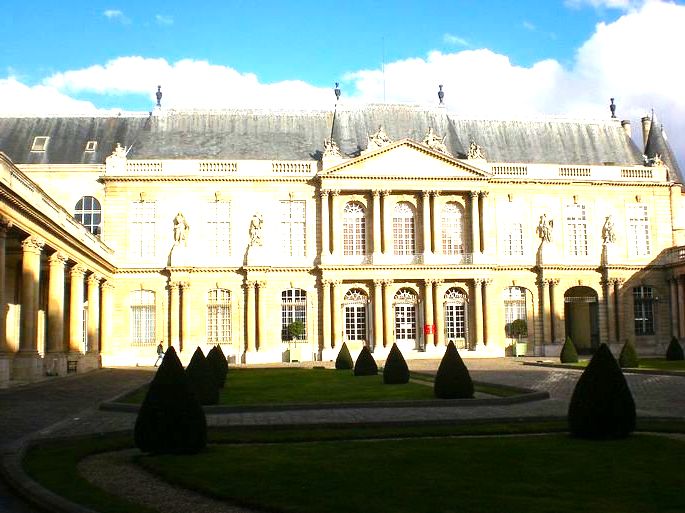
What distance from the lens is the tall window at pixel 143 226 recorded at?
135 ft

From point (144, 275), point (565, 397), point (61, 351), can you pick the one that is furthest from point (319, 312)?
point (565, 397)

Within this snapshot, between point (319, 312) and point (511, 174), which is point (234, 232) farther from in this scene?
point (511, 174)

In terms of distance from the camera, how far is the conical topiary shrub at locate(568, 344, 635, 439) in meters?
10.9

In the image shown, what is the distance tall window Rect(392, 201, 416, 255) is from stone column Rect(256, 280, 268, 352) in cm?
724

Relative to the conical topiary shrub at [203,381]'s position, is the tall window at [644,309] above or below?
above

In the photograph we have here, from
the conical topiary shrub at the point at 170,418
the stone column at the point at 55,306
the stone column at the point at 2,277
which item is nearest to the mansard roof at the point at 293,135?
the stone column at the point at 55,306

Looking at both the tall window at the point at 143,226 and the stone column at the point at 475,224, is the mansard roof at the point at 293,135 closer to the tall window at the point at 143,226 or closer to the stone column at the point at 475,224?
the tall window at the point at 143,226

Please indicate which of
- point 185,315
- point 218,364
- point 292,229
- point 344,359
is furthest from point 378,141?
point 218,364

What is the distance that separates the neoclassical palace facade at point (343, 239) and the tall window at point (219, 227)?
0.24 ft

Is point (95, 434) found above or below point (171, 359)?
below

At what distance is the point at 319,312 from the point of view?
1633 inches

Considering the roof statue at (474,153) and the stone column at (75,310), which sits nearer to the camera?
the stone column at (75,310)

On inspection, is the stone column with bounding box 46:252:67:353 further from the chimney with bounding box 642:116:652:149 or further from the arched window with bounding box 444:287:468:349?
the chimney with bounding box 642:116:652:149

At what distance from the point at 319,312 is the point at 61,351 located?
15417 millimetres
